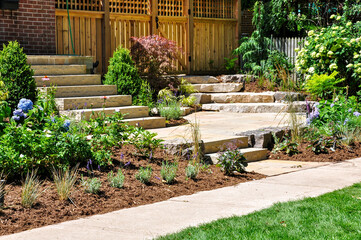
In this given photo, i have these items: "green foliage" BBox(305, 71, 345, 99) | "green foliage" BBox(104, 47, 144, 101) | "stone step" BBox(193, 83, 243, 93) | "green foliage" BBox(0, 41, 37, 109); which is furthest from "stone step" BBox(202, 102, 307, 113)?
"green foliage" BBox(0, 41, 37, 109)

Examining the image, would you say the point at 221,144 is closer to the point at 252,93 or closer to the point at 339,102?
the point at 339,102

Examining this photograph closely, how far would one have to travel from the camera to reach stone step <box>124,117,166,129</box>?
31.9 feet

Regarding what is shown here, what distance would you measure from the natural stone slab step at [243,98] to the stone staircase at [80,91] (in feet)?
12.3

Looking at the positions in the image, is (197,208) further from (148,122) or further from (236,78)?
(236,78)

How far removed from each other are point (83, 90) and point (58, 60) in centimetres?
122

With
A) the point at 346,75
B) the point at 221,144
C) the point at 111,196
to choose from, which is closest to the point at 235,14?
the point at 346,75

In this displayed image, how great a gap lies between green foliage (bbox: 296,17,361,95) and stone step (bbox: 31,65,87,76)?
17.1ft

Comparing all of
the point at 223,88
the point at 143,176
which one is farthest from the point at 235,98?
the point at 143,176

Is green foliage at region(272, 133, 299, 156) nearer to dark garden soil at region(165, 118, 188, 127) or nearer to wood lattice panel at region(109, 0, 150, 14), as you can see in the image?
dark garden soil at region(165, 118, 188, 127)

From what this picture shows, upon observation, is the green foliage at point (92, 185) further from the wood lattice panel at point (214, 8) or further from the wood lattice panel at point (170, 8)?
the wood lattice panel at point (214, 8)

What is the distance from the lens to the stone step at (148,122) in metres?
9.71

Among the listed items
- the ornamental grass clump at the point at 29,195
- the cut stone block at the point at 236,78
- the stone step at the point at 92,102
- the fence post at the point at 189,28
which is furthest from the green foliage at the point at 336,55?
the ornamental grass clump at the point at 29,195

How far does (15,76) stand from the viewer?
8.93m

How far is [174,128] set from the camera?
992 cm
